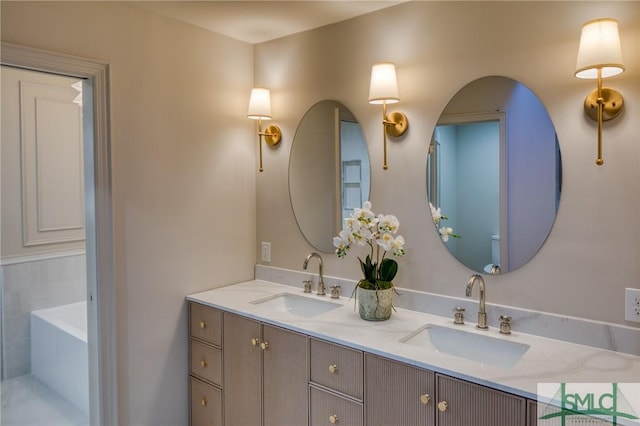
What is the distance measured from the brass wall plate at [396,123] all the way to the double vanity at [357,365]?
2.83 feet

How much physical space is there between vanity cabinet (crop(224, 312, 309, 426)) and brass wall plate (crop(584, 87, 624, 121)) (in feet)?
4.70

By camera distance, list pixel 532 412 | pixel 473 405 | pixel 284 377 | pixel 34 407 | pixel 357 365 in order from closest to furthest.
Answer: pixel 532 412, pixel 473 405, pixel 357 365, pixel 284 377, pixel 34 407

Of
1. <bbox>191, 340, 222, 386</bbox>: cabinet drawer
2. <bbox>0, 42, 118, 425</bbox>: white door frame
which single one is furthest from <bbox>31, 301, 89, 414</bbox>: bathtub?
<bbox>191, 340, 222, 386</bbox>: cabinet drawer

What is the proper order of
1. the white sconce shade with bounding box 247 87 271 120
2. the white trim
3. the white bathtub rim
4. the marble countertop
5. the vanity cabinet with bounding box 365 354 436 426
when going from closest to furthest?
the marble countertop
the vanity cabinet with bounding box 365 354 436 426
the white sconce shade with bounding box 247 87 271 120
the white bathtub rim
the white trim

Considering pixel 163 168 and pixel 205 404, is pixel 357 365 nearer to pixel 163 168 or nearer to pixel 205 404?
pixel 205 404

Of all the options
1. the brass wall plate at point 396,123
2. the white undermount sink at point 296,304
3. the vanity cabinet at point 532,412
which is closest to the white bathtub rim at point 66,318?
the white undermount sink at point 296,304

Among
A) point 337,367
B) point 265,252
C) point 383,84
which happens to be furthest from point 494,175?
point 265,252

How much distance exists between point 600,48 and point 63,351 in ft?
11.2

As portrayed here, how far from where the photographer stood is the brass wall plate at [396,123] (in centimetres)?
214

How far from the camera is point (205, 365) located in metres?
2.38

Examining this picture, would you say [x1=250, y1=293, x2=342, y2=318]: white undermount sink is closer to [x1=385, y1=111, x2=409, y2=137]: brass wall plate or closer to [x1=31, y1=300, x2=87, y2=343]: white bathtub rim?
[x1=385, y1=111, x2=409, y2=137]: brass wall plate

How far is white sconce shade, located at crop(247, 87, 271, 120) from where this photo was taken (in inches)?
99.4

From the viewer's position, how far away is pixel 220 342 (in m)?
2.29

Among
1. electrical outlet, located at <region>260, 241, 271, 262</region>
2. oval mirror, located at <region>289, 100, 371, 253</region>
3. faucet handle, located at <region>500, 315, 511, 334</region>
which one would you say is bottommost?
faucet handle, located at <region>500, 315, 511, 334</region>
